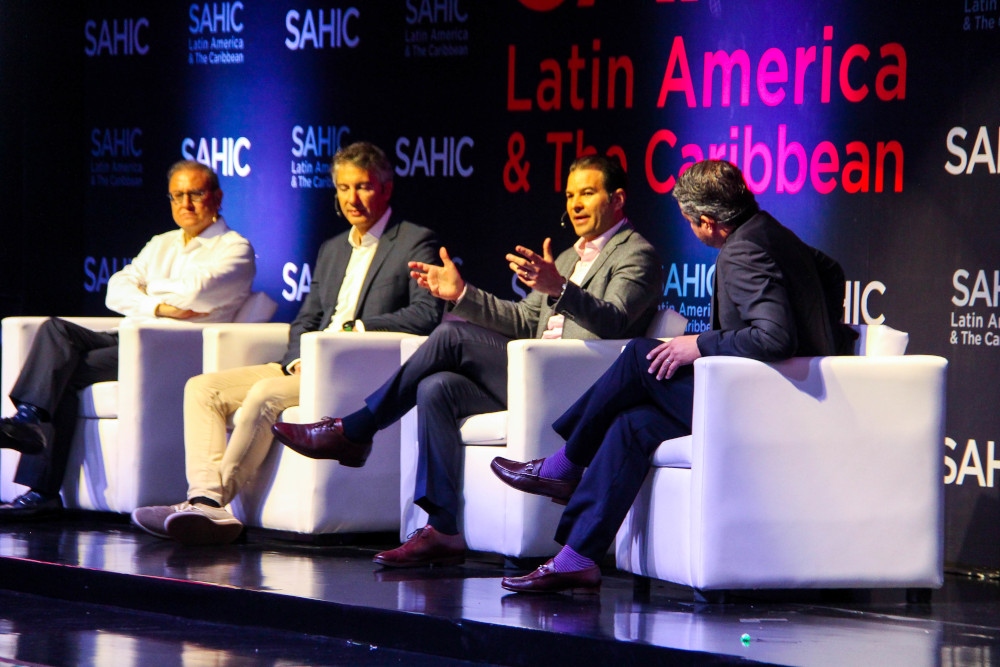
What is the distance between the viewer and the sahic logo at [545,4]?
549cm

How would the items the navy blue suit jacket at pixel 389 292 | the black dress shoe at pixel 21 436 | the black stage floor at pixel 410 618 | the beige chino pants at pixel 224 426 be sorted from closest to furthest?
the black stage floor at pixel 410 618 < the beige chino pants at pixel 224 426 < the navy blue suit jacket at pixel 389 292 < the black dress shoe at pixel 21 436

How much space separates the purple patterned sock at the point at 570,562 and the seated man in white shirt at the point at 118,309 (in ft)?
7.45

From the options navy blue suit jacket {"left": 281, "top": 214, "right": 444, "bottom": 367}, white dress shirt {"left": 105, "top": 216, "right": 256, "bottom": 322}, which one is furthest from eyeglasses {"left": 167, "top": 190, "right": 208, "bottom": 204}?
navy blue suit jacket {"left": 281, "top": 214, "right": 444, "bottom": 367}

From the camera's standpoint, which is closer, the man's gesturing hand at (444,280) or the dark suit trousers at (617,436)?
the dark suit trousers at (617,436)

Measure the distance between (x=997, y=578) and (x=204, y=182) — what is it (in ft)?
10.8

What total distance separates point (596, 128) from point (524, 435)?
1.75 m

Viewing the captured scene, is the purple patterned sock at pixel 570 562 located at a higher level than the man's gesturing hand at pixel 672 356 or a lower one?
lower

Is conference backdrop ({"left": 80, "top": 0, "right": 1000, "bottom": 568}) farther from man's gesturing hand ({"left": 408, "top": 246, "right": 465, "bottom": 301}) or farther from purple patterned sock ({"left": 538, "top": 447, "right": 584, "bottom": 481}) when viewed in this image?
man's gesturing hand ({"left": 408, "top": 246, "right": 465, "bottom": 301})

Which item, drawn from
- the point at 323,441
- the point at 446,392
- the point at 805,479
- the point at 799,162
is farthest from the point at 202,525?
the point at 799,162

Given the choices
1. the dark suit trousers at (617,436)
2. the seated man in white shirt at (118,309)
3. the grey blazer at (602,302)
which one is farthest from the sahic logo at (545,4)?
the dark suit trousers at (617,436)

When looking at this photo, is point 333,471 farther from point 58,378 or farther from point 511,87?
point 511,87

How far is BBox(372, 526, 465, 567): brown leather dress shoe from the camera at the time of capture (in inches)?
163

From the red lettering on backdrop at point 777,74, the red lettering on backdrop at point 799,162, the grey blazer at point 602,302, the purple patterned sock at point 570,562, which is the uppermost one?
the red lettering on backdrop at point 777,74

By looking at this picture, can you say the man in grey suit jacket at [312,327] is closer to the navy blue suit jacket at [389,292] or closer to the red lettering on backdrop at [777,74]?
the navy blue suit jacket at [389,292]
